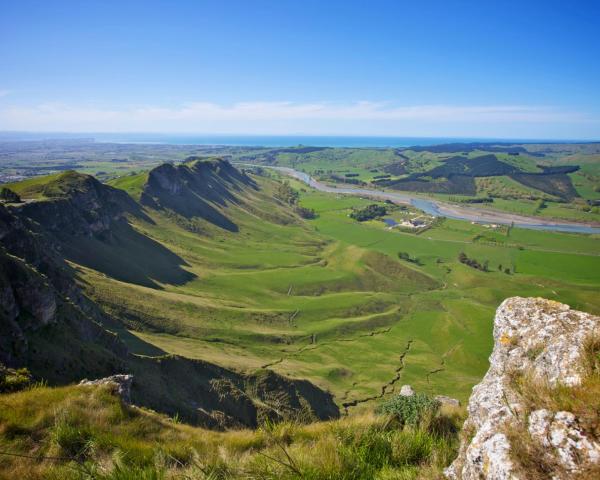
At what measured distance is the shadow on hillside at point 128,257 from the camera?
8429 centimetres

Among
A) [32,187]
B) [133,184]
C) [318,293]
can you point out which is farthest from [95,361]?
[133,184]

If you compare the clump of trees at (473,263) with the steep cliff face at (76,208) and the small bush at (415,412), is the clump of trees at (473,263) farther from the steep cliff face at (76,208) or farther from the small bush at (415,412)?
the small bush at (415,412)

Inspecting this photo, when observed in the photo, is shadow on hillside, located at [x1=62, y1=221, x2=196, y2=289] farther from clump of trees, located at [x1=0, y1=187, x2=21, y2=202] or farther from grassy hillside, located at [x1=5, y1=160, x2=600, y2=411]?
clump of trees, located at [x1=0, y1=187, x2=21, y2=202]

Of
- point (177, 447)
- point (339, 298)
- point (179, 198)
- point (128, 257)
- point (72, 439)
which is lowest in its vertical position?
point (339, 298)

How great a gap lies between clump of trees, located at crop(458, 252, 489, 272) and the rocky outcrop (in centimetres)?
15046

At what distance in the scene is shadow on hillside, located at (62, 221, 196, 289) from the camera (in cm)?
8429

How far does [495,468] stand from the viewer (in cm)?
630

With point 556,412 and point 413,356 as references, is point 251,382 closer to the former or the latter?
point 413,356

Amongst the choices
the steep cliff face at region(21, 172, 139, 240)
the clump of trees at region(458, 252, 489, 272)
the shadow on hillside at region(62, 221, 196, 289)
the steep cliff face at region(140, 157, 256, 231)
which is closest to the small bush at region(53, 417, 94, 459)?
the shadow on hillside at region(62, 221, 196, 289)

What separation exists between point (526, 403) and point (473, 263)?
15977 cm

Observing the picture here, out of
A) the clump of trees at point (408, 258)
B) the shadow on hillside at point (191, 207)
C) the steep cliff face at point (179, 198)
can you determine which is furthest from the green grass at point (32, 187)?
the clump of trees at point (408, 258)

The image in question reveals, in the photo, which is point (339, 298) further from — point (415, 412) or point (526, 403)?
point (526, 403)

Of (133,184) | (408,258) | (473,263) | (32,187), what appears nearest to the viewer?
(32,187)

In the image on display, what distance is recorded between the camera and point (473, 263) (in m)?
152
